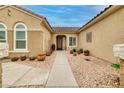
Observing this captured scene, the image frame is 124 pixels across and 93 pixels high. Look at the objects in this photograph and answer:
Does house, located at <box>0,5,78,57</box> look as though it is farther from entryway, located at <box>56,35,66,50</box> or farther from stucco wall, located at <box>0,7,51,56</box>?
entryway, located at <box>56,35,66,50</box>

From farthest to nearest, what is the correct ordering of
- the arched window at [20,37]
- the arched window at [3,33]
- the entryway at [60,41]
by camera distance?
the entryway at [60,41] < the arched window at [20,37] < the arched window at [3,33]

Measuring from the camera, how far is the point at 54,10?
13.0m

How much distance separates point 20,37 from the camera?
48.4ft

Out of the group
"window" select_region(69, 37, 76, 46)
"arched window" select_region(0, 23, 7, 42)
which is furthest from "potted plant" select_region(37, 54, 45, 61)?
"window" select_region(69, 37, 76, 46)

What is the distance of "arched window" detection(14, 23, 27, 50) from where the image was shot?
1466 cm

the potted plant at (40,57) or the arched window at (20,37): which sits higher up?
the arched window at (20,37)

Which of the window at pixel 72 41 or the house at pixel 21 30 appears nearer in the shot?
the house at pixel 21 30

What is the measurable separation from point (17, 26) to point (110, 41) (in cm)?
605

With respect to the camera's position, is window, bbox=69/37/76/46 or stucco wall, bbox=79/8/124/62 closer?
stucco wall, bbox=79/8/124/62

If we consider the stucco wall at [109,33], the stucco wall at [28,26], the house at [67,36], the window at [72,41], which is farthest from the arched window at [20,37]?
the window at [72,41]

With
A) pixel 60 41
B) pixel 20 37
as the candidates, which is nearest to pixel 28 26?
pixel 20 37

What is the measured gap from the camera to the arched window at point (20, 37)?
1466 cm

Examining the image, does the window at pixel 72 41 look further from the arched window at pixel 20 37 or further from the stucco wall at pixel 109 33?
the arched window at pixel 20 37
